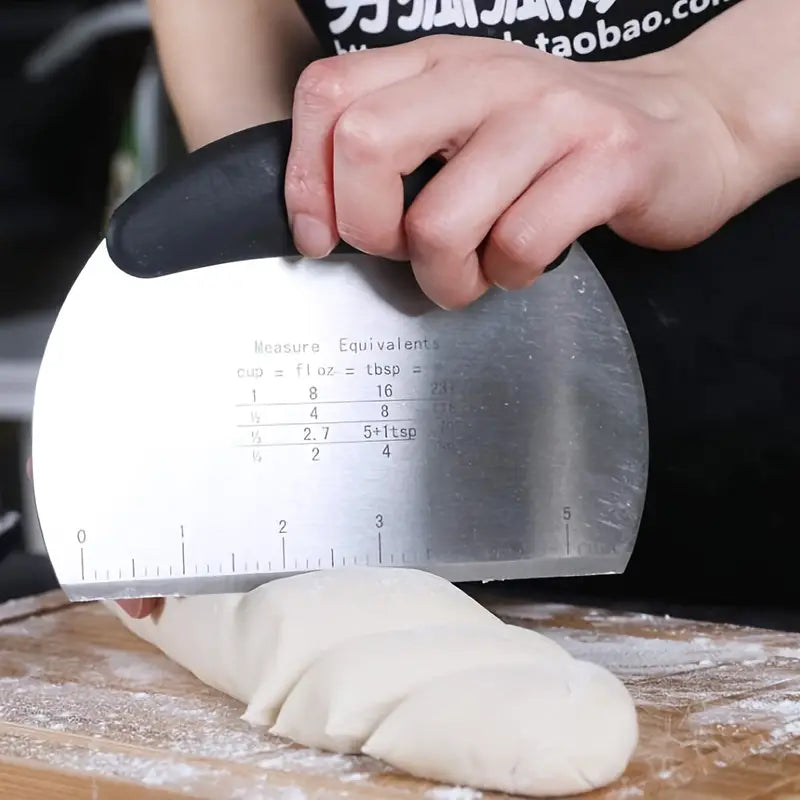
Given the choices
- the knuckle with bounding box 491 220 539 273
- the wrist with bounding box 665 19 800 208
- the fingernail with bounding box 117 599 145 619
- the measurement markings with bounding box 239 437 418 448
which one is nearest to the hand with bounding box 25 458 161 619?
the fingernail with bounding box 117 599 145 619

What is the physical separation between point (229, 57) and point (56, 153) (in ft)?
3.18

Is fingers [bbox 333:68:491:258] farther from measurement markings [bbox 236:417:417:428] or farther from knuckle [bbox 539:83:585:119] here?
measurement markings [bbox 236:417:417:428]

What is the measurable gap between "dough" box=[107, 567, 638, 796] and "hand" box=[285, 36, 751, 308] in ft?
0.69

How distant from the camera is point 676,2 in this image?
3.40ft

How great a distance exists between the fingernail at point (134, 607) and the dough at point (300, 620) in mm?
55

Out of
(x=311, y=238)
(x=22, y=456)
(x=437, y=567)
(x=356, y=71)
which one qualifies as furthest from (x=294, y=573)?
(x=22, y=456)

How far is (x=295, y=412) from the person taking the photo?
33.7 inches

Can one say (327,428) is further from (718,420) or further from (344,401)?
(718,420)

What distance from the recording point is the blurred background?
Result: 6.79 ft

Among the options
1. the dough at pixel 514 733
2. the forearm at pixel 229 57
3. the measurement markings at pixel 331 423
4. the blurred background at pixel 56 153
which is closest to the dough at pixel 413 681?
the dough at pixel 514 733

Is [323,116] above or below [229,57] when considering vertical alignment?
below

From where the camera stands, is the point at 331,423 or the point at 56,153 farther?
the point at 56,153

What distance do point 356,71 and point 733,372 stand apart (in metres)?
0.49

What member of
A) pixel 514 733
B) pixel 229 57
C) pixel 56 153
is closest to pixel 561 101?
pixel 514 733
